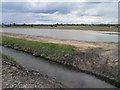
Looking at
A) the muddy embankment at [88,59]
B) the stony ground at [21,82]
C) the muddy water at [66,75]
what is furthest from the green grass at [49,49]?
the stony ground at [21,82]

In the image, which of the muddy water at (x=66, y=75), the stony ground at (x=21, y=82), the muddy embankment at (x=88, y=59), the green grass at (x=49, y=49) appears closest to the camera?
the stony ground at (x=21, y=82)

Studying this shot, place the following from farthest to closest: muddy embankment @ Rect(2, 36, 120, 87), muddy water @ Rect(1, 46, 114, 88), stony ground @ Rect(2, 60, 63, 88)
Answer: muddy embankment @ Rect(2, 36, 120, 87), muddy water @ Rect(1, 46, 114, 88), stony ground @ Rect(2, 60, 63, 88)

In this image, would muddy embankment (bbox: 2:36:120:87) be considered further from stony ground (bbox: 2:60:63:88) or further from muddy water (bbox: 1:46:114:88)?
stony ground (bbox: 2:60:63:88)

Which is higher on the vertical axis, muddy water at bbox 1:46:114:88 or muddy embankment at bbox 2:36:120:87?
muddy embankment at bbox 2:36:120:87

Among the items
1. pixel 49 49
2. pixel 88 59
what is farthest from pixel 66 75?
pixel 49 49

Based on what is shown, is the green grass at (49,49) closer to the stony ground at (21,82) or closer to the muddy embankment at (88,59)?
the muddy embankment at (88,59)

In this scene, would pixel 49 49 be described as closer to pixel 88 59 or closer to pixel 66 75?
pixel 88 59

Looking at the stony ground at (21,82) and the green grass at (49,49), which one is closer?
the stony ground at (21,82)

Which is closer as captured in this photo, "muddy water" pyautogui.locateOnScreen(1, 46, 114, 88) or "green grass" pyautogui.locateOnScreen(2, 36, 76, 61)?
"muddy water" pyautogui.locateOnScreen(1, 46, 114, 88)

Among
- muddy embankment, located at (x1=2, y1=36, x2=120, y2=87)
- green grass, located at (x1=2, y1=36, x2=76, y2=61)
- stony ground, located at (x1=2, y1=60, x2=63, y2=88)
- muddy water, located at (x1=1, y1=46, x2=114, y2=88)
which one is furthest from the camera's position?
green grass, located at (x1=2, y1=36, x2=76, y2=61)

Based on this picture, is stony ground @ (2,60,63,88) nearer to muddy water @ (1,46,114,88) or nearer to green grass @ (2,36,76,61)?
muddy water @ (1,46,114,88)

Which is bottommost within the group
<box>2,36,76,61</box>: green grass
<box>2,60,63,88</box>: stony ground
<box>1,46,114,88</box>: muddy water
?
<box>1,46,114,88</box>: muddy water

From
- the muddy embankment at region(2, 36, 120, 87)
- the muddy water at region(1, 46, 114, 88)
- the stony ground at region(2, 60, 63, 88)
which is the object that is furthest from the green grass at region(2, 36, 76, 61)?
the stony ground at region(2, 60, 63, 88)

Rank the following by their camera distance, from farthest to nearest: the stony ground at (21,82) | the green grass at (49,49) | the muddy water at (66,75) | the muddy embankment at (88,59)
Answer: the green grass at (49,49) < the muddy embankment at (88,59) < the muddy water at (66,75) < the stony ground at (21,82)
